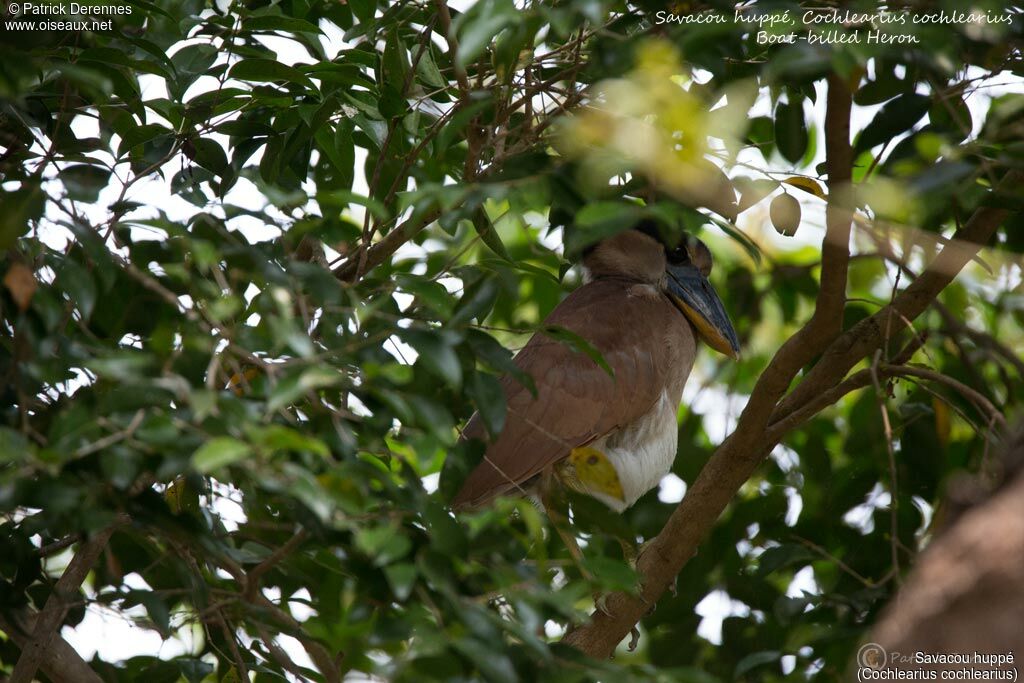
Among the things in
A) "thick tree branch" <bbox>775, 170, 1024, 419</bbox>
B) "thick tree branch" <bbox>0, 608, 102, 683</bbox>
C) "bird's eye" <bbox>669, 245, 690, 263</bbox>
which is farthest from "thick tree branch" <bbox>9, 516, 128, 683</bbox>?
"bird's eye" <bbox>669, 245, 690, 263</bbox>

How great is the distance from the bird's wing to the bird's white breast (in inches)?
2.2

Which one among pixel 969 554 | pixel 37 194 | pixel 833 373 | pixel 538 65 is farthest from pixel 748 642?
pixel 37 194

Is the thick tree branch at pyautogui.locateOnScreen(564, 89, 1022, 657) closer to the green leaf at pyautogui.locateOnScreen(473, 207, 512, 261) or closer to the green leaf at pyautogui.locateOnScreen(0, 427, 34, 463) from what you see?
the green leaf at pyautogui.locateOnScreen(473, 207, 512, 261)

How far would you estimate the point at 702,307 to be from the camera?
14.4 feet

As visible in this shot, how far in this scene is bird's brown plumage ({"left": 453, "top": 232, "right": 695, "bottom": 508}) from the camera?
148 inches

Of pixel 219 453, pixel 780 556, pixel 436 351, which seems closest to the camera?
pixel 219 453

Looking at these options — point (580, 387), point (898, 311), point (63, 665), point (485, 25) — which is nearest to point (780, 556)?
point (898, 311)

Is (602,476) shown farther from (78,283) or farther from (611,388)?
(611,388)

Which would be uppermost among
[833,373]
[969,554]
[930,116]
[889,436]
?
[930,116]

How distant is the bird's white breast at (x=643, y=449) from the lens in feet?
12.8

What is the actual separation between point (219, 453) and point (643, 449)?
8.82ft

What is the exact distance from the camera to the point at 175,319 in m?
2.04

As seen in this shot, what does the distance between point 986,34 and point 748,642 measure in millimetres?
2065

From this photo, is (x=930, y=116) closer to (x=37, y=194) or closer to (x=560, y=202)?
(x=560, y=202)
